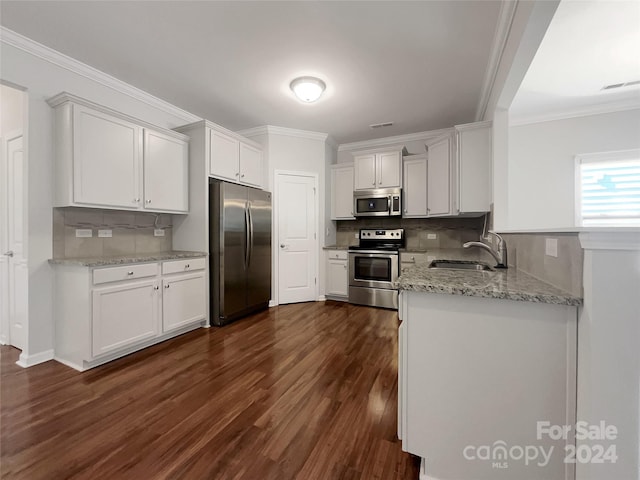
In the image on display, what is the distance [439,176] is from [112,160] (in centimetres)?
375

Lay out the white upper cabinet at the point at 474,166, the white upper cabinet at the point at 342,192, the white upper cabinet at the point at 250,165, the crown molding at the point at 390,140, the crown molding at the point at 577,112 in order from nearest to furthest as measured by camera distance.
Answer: the white upper cabinet at the point at 474,166 → the crown molding at the point at 577,112 → the white upper cabinet at the point at 250,165 → the crown molding at the point at 390,140 → the white upper cabinet at the point at 342,192

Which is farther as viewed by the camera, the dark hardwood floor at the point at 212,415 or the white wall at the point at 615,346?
the dark hardwood floor at the point at 212,415

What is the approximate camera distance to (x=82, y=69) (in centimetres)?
254

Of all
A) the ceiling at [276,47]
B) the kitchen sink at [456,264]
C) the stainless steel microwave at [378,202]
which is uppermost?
the ceiling at [276,47]

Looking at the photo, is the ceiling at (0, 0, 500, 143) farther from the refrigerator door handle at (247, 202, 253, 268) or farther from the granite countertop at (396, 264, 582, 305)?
the granite countertop at (396, 264, 582, 305)

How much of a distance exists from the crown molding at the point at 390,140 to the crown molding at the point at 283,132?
2.05 ft

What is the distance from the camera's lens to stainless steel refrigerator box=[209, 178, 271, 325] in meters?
3.18

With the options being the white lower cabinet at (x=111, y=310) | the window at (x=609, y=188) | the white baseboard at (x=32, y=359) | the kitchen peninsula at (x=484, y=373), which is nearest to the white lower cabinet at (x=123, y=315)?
the white lower cabinet at (x=111, y=310)

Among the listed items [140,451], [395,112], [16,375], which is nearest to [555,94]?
[395,112]

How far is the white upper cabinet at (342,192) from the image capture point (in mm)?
4594

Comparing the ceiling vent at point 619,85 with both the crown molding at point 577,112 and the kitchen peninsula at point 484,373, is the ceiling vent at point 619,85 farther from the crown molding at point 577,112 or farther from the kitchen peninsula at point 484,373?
the kitchen peninsula at point 484,373

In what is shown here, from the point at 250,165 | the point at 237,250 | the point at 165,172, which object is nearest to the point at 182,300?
the point at 237,250

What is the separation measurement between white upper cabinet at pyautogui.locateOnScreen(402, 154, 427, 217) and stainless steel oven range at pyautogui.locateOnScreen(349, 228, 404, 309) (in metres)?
0.41

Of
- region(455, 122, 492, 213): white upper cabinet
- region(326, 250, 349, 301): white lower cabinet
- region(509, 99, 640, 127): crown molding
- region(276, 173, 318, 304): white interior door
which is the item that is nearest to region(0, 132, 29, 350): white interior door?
region(276, 173, 318, 304): white interior door
